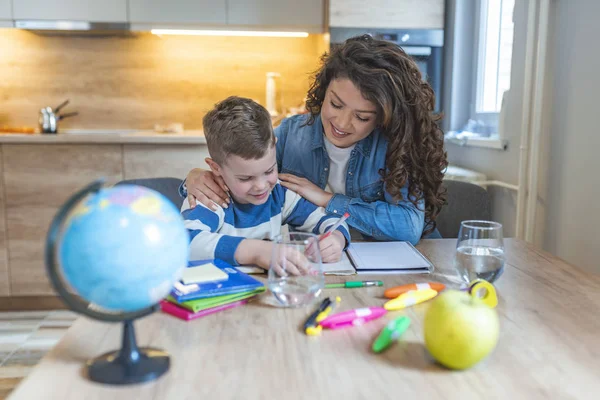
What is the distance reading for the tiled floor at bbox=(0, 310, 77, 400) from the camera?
81.8 inches

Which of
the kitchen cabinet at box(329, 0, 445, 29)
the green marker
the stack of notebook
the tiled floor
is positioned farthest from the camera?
the kitchen cabinet at box(329, 0, 445, 29)

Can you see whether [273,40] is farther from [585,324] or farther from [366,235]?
[585,324]

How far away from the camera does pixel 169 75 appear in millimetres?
3301

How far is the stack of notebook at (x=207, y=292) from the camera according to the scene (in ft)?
2.74

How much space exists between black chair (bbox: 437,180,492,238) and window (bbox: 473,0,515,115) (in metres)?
1.04

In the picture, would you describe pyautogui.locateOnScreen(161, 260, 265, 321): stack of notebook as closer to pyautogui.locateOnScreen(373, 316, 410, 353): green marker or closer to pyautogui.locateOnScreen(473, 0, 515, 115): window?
pyautogui.locateOnScreen(373, 316, 410, 353): green marker

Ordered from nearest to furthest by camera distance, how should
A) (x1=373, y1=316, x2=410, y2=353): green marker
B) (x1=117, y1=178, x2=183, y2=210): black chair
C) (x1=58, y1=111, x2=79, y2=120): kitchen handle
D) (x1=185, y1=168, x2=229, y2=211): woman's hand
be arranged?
1. (x1=373, y1=316, x2=410, y2=353): green marker
2. (x1=185, y1=168, x2=229, y2=211): woman's hand
3. (x1=117, y1=178, x2=183, y2=210): black chair
4. (x1=58, y1=111, x2=79, y2=120): kitchen handle

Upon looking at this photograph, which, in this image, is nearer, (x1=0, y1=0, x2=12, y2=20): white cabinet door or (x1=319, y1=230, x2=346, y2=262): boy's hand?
(x1=319, y1=230, x2=346, y2=262): boy's hand

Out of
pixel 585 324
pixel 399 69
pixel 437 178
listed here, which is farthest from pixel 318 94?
pixel 585 324

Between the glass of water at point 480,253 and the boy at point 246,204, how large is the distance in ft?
0.88

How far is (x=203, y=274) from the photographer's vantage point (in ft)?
3.08

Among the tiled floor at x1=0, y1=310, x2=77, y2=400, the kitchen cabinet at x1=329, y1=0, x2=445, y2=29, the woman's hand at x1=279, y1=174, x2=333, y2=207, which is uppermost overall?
the kitchen cabinet at x1=329, y1=0, x2=445, y2=29

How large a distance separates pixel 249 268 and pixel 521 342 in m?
0.52

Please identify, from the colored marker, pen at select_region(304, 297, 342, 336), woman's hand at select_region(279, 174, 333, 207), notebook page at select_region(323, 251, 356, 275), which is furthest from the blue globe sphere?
woman's hand at select_region(279, 174, 333, 207)
